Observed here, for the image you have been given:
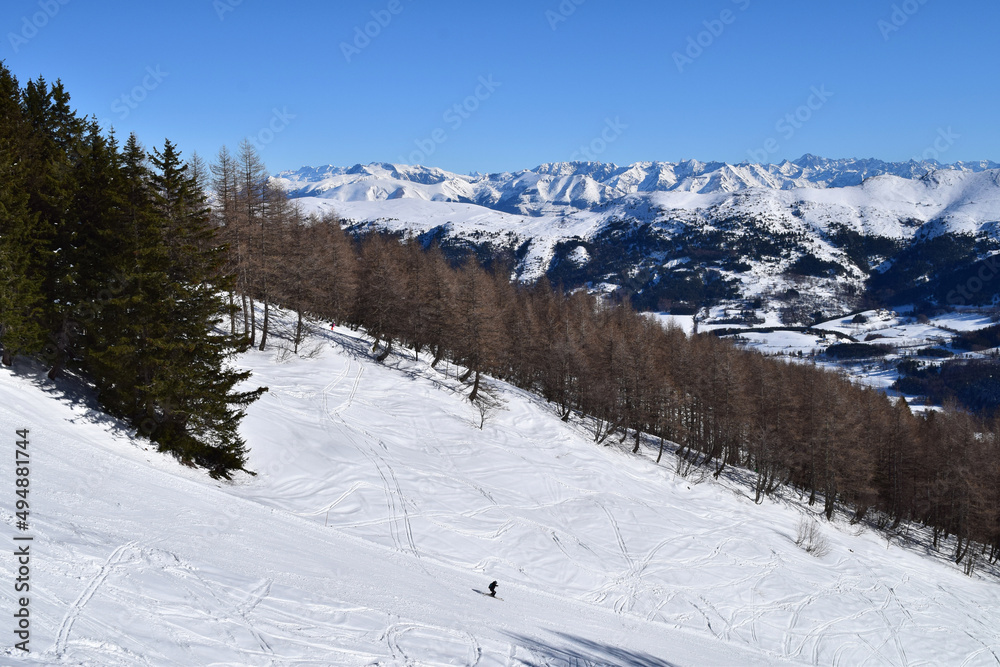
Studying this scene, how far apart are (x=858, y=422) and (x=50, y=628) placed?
59.8 meters

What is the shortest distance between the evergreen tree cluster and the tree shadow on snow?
15706mm

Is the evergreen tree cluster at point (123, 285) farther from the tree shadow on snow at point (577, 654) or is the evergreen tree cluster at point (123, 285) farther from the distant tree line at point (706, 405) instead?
the distant tree line at point (706, 405)

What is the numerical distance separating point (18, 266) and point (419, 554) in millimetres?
19636

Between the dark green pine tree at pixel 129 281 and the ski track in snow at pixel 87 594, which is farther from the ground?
the dark green pine tree at pixel 129 281

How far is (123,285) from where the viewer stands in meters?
21.6

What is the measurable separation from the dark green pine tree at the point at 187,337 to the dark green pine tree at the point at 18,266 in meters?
4.47

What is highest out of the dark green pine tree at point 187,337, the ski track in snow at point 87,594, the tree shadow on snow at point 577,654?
the dark green pine tree at point 187,337

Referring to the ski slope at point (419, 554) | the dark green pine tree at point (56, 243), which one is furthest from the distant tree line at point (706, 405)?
the dark green pine tree at point (56, 243)

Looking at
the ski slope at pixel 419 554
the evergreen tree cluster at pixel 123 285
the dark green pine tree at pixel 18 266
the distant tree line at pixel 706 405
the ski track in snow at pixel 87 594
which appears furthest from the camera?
the distant tree line at pixel 706 405

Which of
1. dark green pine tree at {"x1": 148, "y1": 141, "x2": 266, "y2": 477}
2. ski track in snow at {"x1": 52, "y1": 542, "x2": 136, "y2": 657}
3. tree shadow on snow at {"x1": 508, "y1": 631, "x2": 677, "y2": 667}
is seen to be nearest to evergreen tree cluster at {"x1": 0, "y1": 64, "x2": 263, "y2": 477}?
dark green pine tree at {"x1": 148, "y1": 141, "x2": 266, "y2": 477}

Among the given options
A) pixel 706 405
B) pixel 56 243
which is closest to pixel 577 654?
pixel 56 243

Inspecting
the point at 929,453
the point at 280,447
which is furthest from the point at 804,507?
the point at 280,447

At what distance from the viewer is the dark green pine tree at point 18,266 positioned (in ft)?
65.2

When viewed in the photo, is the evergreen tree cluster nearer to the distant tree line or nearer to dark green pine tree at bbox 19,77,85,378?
dark green pine tree at bbox 19,77,85,378
